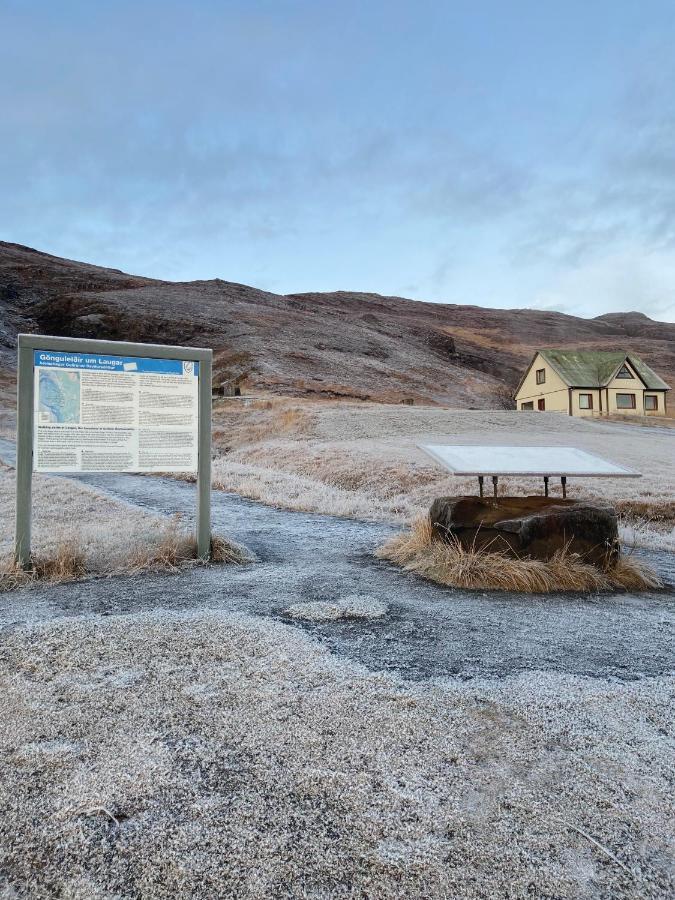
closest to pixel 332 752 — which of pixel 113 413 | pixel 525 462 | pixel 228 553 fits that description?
pixel 228 553

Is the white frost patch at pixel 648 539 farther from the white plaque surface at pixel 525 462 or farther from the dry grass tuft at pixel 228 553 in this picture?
the dry grass tuft at pixel 228 553

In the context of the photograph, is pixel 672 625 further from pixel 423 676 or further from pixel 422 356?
pixel 422 356

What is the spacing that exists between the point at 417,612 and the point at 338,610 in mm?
612

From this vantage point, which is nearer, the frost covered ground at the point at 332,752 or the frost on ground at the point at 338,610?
the frost covered ground at the point at 332,752

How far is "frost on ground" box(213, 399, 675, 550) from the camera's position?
9891mm

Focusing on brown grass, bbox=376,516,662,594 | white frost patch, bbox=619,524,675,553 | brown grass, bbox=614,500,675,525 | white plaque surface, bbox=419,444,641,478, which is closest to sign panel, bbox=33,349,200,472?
brown grass, bbox=376,516,662,594

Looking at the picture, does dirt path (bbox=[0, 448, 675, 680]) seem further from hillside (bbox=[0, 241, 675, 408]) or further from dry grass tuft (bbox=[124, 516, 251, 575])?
hillside (bbox=[0, 241, 675, 408])

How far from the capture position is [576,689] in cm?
276

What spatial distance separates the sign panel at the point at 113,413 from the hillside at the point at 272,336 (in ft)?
105

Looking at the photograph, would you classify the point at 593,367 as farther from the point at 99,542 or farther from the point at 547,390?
the point at 99,542

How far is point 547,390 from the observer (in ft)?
146

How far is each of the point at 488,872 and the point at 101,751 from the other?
1.50 metres

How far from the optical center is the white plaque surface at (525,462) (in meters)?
5.68

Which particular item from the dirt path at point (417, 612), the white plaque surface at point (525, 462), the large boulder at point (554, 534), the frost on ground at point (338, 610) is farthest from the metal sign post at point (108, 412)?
the large boulder at point (554, 534)
